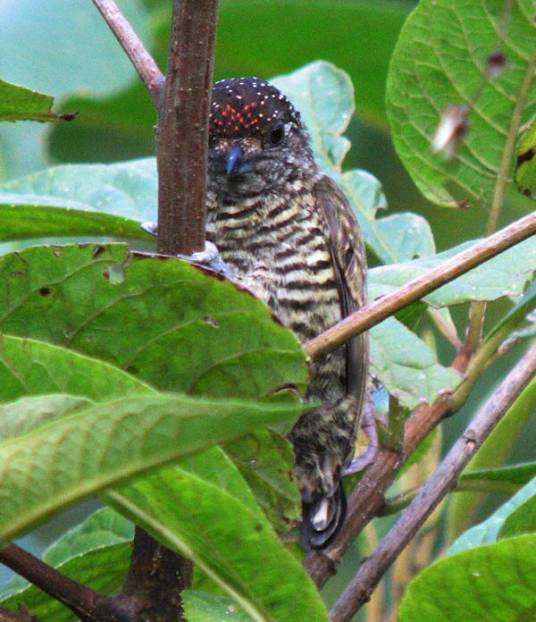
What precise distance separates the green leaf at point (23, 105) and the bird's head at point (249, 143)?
1.25 meters

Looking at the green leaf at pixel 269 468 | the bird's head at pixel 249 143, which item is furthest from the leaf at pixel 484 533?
the bird's head at pixel 249 143

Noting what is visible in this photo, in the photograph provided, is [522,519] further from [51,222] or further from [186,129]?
[51,222]

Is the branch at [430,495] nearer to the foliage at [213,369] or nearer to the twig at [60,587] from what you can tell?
the foliage at [213,369]

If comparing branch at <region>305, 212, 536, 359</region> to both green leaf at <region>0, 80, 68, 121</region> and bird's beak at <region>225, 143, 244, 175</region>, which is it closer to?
green leaf at <region>0, 80, 68, 121</region>

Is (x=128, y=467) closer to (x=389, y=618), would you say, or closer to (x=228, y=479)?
(x=228, y=479)

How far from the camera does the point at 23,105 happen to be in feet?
5.42

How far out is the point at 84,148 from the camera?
3855 millimetres

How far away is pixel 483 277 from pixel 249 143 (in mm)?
1135

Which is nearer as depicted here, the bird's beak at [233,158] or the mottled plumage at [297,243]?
the mottled plumage at [297,243]

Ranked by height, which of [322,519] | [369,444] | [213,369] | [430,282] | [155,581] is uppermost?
[430,282]

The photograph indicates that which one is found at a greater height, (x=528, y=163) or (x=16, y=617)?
(x=528, y=163)

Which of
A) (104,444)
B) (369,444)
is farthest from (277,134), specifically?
(104,444)

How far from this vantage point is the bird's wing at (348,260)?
8.65 feet

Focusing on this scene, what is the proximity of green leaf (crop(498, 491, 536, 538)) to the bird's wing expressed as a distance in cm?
107
